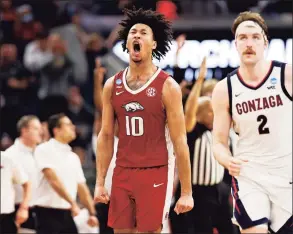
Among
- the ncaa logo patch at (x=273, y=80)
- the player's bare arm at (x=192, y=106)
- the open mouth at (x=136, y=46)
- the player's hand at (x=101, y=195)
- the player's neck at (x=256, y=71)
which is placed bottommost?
the player's hand at (x=101, y=195)

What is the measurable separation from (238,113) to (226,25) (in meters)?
8.00

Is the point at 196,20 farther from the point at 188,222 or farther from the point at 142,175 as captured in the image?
the point at 142,175

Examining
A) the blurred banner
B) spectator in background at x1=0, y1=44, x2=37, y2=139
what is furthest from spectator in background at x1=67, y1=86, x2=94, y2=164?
the blurred banner

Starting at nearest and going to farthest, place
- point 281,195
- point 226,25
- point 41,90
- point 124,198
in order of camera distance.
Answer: point 281,195, point 124,198, point 226,25, point 41,90

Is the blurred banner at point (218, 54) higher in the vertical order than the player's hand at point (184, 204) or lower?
higher

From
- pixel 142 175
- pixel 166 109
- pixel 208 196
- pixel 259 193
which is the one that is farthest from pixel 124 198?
pixel 208 196

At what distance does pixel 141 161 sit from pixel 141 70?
82cm

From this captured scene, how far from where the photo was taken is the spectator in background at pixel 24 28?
16141 mm

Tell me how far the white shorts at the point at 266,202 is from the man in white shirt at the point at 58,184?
4.31m

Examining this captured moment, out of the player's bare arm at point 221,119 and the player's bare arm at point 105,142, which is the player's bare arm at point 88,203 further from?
the player's bare arm at point 221,119

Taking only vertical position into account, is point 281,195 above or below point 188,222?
above

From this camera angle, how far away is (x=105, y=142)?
7.41 metres

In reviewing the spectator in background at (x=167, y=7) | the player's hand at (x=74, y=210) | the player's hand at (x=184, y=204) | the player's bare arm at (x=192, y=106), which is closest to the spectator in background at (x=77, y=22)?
the spectator in background at (x=167, y=7)

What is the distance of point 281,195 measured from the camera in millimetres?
6398
